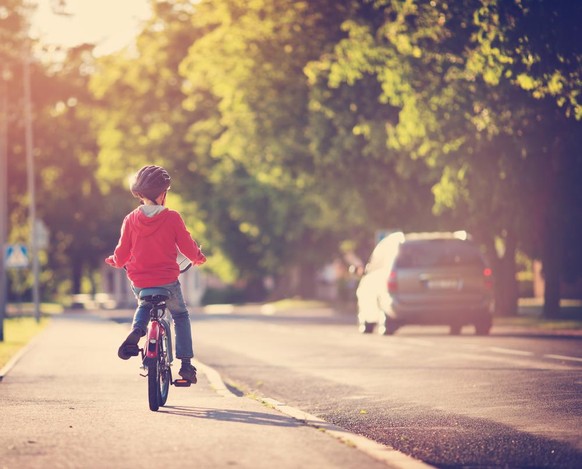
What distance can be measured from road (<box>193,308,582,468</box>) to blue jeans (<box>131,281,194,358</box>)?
1.30 meters

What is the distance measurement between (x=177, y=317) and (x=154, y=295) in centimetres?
40

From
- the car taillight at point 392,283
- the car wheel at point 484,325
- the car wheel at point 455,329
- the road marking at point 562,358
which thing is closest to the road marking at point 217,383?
the road marking at point 562,358

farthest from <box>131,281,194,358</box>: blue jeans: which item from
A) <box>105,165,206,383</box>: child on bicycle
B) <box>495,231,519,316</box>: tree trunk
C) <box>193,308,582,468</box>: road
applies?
<box>495,231,519,316</box>: tree trunk

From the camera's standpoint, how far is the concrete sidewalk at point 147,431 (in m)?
8.04

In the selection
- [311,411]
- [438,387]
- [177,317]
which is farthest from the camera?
[438,387]

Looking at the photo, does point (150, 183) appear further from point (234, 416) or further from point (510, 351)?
point (510, 351)

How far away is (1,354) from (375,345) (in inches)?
239

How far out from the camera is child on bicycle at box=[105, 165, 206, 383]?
1091cm

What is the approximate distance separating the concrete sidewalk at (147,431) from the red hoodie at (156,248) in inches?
42.2

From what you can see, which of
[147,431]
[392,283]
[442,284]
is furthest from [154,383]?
[442,284]

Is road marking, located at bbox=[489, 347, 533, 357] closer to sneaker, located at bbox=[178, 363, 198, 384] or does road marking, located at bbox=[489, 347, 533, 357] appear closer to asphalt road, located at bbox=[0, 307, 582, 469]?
asphalt road, located at bbox=[0, 307, 582, 469]

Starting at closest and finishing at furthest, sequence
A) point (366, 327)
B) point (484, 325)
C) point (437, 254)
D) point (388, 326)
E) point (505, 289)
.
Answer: point (437, 254)
point (388, 326)
point (484, 325)
point (366, 327)
point (505, 289)

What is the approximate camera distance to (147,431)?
9477mm

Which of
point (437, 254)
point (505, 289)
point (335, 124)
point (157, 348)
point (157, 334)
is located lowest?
point (157, 348)
